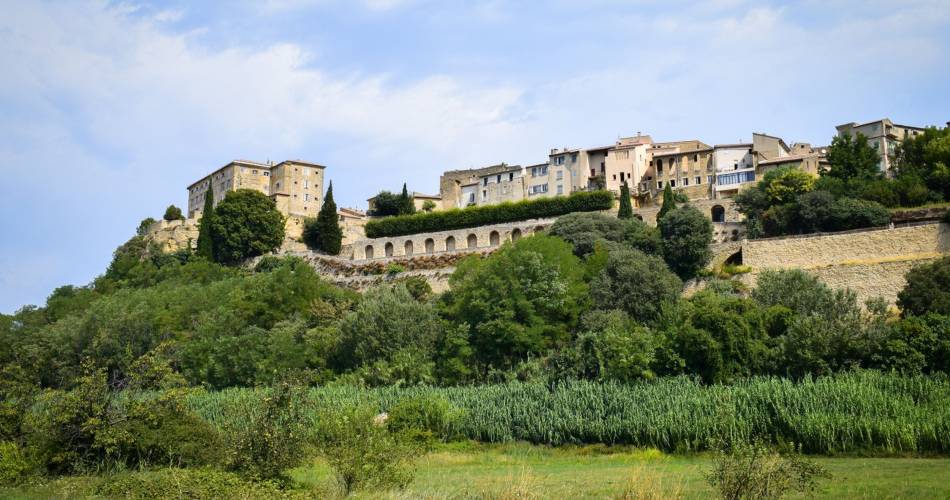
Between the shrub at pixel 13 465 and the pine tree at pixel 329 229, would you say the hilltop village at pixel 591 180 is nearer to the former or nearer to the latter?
the pine tree at pixel 329 229

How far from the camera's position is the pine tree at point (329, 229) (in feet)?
250

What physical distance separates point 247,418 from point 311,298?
33.1 meters

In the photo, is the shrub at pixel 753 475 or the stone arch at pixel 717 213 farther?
the stone arch at pixel 717 213

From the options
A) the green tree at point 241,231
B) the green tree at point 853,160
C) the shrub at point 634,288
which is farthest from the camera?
the green tree at point 241,231

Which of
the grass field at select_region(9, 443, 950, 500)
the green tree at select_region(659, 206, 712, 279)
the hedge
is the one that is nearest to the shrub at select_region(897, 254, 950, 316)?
the green tree at select_region(659, 206, 712, 279)

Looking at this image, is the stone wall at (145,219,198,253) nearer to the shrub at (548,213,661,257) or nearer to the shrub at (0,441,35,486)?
the shrub at (548,213,661,257)

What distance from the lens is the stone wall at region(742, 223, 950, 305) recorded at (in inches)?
1802

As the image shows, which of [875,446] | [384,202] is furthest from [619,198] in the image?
[875,446]

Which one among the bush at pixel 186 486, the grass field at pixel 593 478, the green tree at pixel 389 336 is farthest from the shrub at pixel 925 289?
the bush at pixel 186 486

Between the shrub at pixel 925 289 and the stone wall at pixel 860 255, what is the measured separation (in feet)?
8.19

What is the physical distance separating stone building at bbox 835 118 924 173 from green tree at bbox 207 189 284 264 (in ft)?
161

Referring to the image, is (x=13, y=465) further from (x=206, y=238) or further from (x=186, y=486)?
(x=206, y=238)

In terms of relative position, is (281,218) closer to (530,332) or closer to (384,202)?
(384,202)

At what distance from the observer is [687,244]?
52969mm
